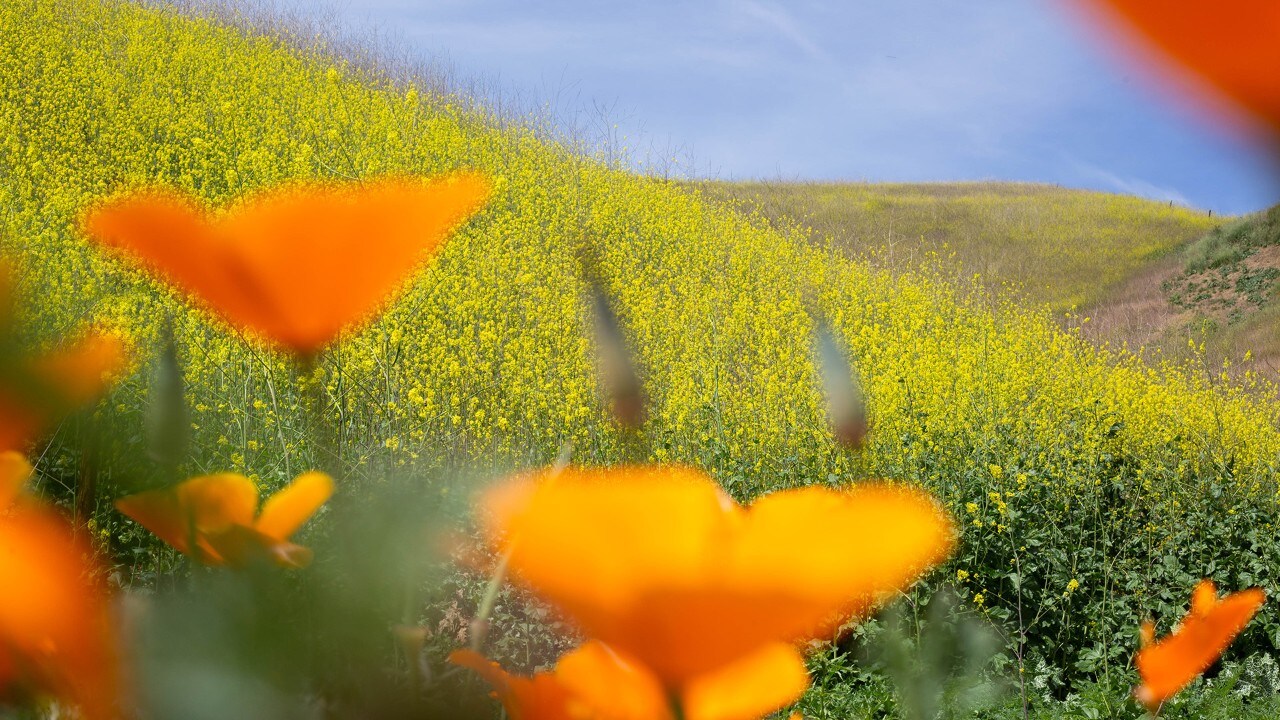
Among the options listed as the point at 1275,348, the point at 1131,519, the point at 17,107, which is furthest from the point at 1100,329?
the point at 17,107

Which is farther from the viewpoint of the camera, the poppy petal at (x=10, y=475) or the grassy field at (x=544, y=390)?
the grassy field at (x=544, y=390)

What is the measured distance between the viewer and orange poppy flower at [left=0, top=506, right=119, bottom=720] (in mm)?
168

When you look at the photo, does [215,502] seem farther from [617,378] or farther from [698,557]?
[617,378]

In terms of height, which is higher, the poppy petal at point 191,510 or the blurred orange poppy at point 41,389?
the blurred orange poppy at point 41,389

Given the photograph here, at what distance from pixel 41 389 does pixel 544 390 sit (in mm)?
4415

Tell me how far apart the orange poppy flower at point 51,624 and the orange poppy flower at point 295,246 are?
57 mm

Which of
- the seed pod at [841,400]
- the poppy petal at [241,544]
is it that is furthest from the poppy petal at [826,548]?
the seed pod at [841,400]

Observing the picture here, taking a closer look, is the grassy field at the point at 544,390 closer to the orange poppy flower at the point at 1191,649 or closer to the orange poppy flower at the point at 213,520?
the orange poppy flower at the point at 213,520

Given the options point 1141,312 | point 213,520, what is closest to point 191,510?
point 213,520

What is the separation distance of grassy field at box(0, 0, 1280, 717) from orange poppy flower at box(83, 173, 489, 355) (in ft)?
0.11

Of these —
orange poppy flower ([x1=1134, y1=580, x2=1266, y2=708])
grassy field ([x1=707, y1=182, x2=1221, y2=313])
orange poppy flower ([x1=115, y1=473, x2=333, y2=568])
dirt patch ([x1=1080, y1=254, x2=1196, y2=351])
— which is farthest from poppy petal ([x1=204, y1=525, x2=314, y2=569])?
grassy field ([x1=707, y1=182, x2=1221, y2=313])

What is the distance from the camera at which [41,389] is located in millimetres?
224

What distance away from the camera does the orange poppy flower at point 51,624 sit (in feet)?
0.55

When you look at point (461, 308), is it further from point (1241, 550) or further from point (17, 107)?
point (17, 107)
